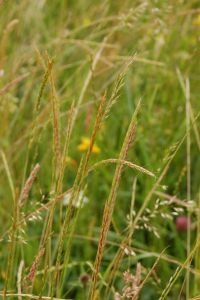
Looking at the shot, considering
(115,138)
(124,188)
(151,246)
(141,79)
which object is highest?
(141,79)

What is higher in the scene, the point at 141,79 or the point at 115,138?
the point at 141,79

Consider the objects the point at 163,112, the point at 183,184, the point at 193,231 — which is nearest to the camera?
the point at 193,231

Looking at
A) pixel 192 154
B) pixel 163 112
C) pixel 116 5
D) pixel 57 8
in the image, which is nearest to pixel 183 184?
pixel 192 154

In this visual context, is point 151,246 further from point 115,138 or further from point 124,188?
point 115,138

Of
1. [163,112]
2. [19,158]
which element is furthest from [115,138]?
[19,158]

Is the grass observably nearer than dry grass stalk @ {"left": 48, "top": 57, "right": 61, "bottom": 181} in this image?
No

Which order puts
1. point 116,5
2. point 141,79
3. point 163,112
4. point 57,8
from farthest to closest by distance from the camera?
point 57,8, point 116,5, point 141,79, point 163,112

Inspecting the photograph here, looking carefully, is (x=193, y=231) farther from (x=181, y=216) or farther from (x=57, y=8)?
(x=57, y=8)

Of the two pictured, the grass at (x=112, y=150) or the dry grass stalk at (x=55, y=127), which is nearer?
the dry grass stalk at (x=55, y=127)

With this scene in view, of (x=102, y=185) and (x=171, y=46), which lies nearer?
(x=102, y=185)

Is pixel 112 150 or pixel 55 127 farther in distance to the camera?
pixel 112 150
